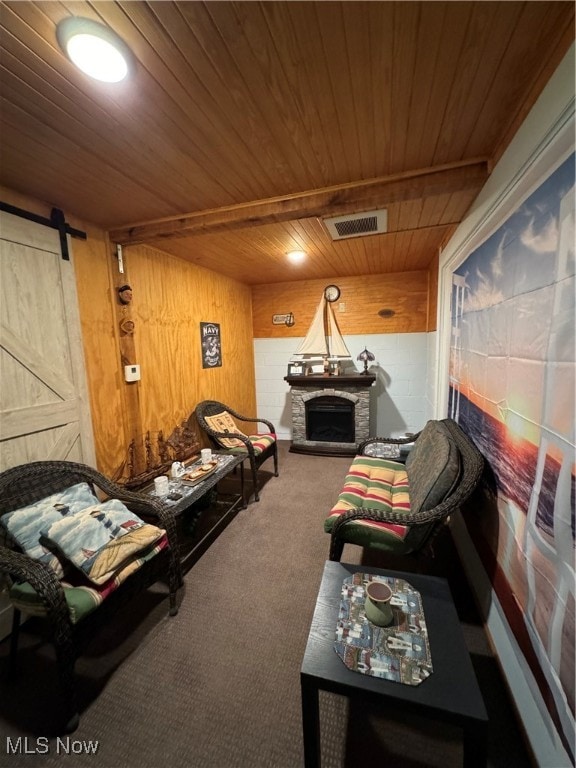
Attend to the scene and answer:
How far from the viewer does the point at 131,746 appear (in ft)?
3.70

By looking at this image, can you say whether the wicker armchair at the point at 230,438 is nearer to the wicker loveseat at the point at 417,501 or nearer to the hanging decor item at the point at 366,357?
the wicker loveseat at the point at 417,501

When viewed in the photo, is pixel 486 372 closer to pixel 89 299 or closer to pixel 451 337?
pixel 451 337

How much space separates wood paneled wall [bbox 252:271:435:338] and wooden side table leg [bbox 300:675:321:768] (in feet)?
13.1

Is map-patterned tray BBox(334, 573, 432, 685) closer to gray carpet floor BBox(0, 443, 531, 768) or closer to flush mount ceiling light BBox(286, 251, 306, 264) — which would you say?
gray carpet floor BBox(0, 443, 531, 768)

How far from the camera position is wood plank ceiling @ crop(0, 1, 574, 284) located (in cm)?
88

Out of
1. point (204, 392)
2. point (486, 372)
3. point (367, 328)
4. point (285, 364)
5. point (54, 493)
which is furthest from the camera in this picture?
point (285, 364)

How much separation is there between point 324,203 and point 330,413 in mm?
2882

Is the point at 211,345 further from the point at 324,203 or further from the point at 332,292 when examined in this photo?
the point at 324,203

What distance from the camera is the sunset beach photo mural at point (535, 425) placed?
0.88 meters

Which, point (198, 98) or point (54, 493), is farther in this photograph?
point (54, 493)

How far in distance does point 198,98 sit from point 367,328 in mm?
3559

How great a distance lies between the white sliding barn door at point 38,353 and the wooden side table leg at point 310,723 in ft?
5.71

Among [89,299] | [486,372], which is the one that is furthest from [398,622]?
[89,299]

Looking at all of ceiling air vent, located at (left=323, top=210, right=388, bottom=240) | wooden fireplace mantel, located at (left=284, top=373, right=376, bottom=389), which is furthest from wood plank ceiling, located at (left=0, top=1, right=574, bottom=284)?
wooden fireplace mantel, located at (left=284, top=373, right=376, bottom=389)
